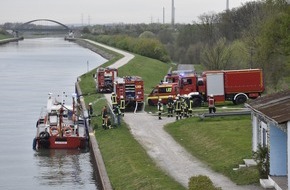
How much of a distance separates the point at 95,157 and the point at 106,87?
29.2m

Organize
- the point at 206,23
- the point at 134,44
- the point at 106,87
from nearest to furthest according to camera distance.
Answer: the point at 106,87 → the point at 206,23 → the point at 134,44

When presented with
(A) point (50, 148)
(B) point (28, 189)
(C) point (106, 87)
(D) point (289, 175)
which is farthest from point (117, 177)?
(C) point (106, 87)

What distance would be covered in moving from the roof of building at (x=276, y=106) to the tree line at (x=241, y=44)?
28864 mm

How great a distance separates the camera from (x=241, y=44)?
260ft

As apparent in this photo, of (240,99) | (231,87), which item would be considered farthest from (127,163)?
(231,87)

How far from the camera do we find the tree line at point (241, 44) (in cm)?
5581

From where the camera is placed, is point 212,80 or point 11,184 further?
point 212,80

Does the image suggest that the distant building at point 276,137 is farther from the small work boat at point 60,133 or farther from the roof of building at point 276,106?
the small work boat at point 60,133

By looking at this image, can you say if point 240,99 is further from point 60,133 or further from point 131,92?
point 60,133

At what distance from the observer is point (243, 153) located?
2777 centimetres

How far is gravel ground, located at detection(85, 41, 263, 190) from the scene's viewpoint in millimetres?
24609

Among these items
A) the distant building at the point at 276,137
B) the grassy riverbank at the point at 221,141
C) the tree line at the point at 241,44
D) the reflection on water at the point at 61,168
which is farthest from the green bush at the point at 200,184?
the tree line at the point at 241,44

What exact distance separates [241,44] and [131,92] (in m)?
33.3

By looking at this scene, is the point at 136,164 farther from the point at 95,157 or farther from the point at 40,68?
the point at 40,68
